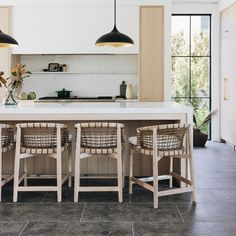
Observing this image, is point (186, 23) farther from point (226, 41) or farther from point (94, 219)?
point (94, 219)

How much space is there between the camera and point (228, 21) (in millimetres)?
7191

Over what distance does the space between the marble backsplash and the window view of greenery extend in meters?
1.17

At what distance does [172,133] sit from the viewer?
11.8 feet

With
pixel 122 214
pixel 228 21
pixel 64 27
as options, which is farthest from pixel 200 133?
pixel 122 214

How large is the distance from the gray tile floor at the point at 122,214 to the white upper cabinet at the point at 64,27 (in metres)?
3.04

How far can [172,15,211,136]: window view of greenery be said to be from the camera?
Result: 7.88 m

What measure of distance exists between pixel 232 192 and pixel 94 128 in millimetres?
1636

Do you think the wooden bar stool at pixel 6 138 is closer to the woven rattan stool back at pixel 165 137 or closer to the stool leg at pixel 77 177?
the stool leg at pixel 77 177

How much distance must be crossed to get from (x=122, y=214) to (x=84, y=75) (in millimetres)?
4332

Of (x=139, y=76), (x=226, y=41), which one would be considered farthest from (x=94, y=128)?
(x=226, y=41)

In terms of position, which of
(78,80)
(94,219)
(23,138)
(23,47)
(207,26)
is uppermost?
(207,26)

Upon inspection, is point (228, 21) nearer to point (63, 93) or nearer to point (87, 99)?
point (87, 99)

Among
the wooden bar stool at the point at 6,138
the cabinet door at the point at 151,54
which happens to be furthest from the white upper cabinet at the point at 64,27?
the wooden bar stool at the point at 6,138

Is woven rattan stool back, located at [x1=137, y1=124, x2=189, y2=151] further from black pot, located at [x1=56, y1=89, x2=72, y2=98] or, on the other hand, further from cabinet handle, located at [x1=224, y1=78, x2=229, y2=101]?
cabinet handle, located at [x1=224, y1=78, x2=229, y2=101]
